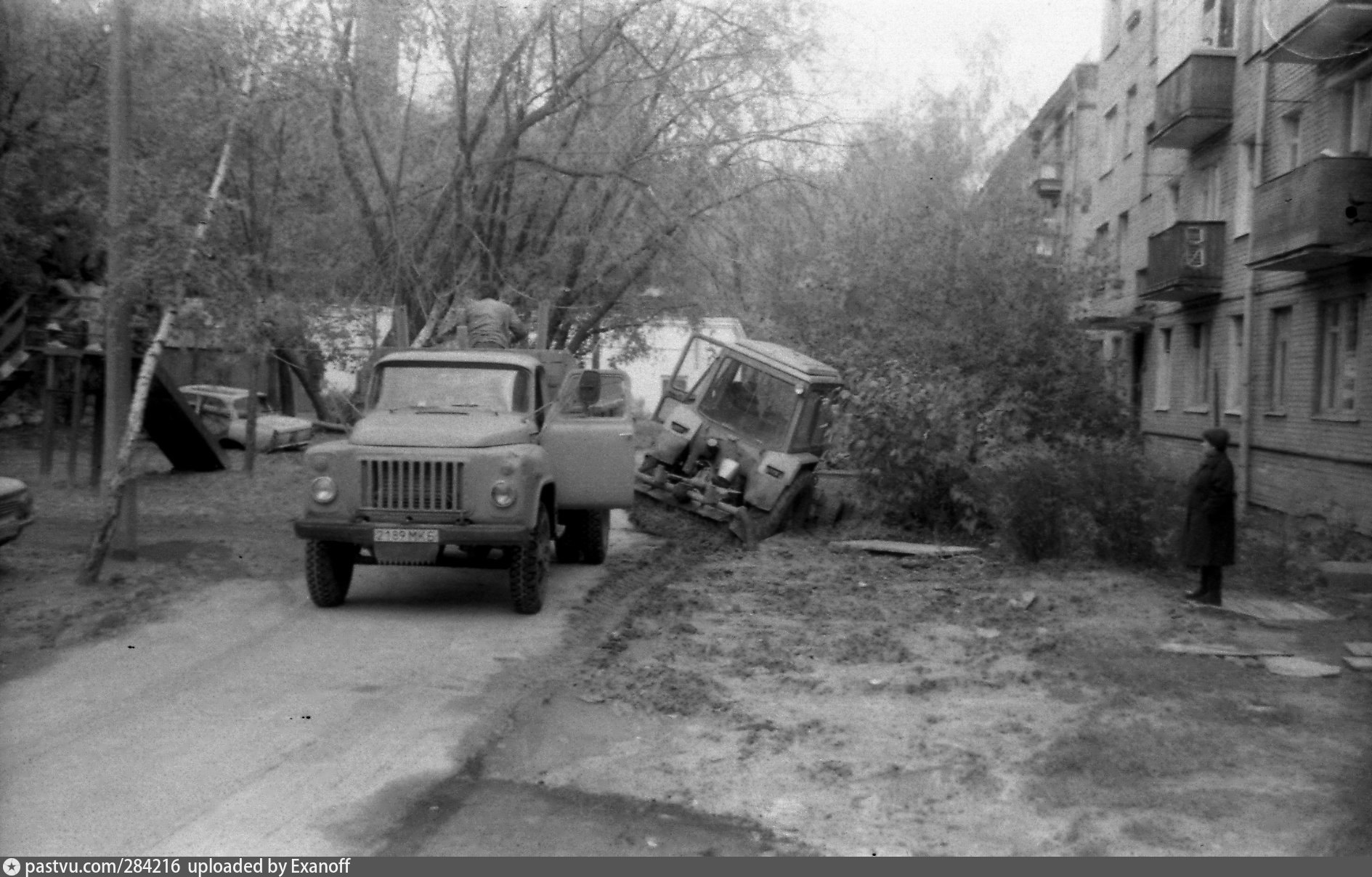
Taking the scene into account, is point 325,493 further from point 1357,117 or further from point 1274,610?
point 1357,117

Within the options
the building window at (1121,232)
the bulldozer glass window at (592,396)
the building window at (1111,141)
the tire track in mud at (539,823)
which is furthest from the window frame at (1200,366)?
the tire track in mud at (539,823)

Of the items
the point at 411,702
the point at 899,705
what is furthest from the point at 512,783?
the point at 899,705

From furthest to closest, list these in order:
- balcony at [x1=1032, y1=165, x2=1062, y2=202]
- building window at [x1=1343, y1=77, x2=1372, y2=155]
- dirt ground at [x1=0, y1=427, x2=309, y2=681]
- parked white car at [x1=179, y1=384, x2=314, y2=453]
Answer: balcony at [x1=1032, y1=165, x2=1062, y2=202]
parked white car at [x1=179, y1=384, x2=314, y2=453]
building window at [x1=1343, y1=77, x2=1372, y2=155]
dirt ground at [x1=0, y1=427, x2=309, y2=681]

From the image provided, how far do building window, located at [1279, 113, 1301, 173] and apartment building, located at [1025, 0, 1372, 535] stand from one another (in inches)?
0.9

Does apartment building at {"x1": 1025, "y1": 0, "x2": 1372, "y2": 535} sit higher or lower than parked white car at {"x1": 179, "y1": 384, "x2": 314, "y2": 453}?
higher

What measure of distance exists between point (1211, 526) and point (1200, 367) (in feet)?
47.3

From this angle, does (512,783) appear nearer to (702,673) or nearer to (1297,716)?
(702,673)

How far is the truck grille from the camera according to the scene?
10570 mm

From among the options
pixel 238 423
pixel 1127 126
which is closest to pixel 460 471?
pixel 238 423

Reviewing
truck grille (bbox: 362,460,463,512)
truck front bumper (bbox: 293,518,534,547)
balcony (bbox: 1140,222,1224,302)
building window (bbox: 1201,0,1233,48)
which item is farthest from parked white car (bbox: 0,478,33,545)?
building window (bbox: 1201,0,1233,48)

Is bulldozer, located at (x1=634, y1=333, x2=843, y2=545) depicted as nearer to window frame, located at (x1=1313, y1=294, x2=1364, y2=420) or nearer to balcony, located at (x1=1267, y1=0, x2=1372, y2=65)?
window frame, located at (x1=1313, y1=294, x2=1364, y2=420)

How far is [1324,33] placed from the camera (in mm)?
17781

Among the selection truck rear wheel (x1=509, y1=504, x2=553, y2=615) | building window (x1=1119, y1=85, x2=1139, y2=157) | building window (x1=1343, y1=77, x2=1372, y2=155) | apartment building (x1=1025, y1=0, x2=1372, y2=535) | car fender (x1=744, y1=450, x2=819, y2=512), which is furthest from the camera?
building window (x1=1119, y1=85, x2=1139, y2=157)

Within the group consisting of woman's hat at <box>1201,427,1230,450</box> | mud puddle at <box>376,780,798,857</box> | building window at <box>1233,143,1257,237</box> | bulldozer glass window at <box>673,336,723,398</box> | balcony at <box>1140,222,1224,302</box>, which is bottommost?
mud puddle at <box>376,780,798,857</box>
